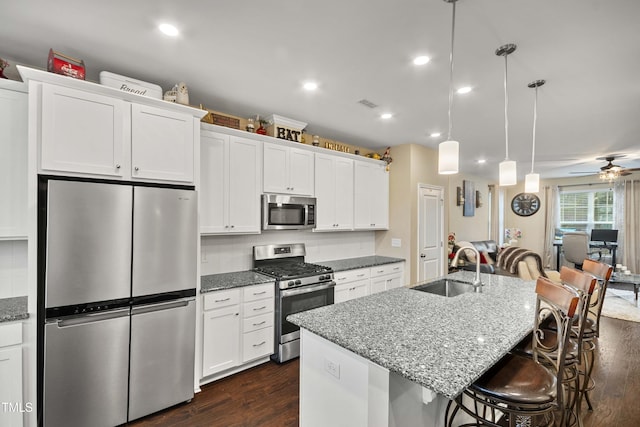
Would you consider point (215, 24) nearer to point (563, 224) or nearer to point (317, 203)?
point (317, 203)

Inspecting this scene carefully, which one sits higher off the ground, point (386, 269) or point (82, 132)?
point (82, 132)

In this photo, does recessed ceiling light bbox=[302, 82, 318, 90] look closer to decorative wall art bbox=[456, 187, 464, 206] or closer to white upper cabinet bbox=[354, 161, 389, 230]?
white upper cabinet bbox=[354, 161, 389, 230]


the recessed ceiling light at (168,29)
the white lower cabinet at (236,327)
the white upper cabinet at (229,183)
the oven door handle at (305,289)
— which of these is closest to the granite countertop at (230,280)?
the white lower cabinet at (236,327)

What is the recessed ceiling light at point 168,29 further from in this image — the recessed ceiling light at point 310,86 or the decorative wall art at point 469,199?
the decorative wall art at point 469,199

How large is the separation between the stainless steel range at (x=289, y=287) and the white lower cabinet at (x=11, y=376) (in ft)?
6.24

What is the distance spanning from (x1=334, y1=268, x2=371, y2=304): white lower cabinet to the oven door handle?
0.59ft

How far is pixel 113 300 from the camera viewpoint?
6.75ft

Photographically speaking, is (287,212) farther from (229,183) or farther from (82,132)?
(82,132)

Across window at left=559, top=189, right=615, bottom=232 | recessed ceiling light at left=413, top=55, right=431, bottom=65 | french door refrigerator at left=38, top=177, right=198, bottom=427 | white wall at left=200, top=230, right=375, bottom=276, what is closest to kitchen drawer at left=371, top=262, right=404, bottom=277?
white wall at left=200, top=230, right=375, bottom=276

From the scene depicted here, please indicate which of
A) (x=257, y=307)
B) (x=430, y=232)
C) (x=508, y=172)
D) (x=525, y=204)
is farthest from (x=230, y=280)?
(x=525, y=204)

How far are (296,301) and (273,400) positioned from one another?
3.18 ft

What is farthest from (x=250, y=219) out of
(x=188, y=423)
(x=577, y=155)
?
(x=577, y=155)

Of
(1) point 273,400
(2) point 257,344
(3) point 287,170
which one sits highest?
(3) point 287,170

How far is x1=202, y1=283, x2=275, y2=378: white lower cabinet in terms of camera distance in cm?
261
